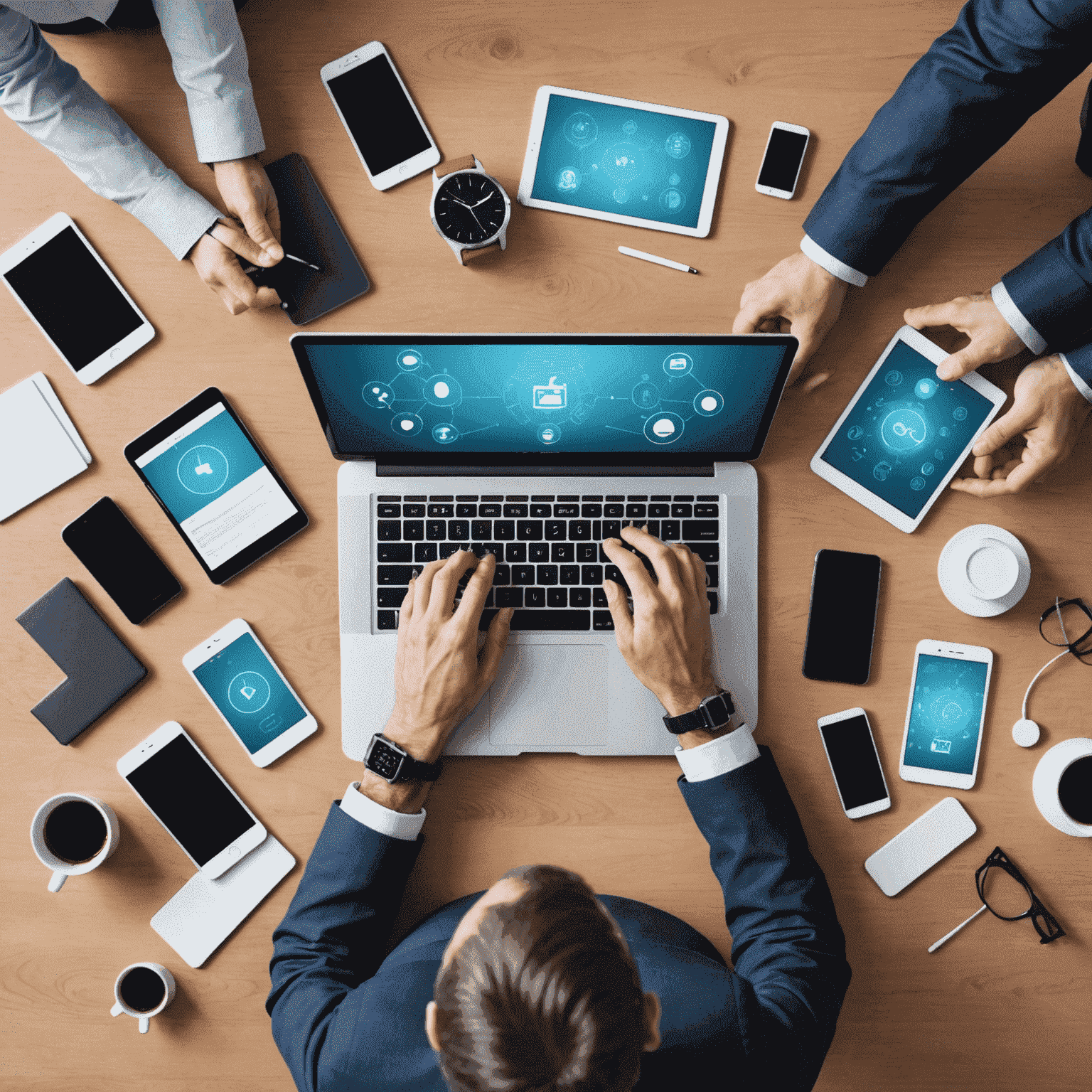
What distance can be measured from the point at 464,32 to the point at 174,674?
1032 millimetres

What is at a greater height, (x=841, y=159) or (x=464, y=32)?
(x=464, y=32)

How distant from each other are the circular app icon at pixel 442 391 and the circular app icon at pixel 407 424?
35 millimetres

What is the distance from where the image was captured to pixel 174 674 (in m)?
1.22

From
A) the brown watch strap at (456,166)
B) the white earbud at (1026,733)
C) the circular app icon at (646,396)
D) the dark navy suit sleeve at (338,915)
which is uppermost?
the brown watch strap at (456,166)

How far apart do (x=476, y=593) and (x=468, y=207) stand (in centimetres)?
53

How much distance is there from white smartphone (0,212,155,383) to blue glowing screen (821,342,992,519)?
3.45 feet

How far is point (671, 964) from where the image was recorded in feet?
3.39

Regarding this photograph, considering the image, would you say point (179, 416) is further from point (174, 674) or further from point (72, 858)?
point (72, 858)

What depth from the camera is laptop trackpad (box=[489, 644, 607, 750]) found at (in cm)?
117

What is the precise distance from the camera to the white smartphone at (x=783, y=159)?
3.96ft

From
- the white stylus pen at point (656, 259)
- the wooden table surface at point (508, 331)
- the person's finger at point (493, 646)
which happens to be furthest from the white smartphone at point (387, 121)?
the person's finger at point (493, 646)

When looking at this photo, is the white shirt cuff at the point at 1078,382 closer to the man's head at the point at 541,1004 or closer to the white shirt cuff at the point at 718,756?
the white shirt cuff at the point at 718,756

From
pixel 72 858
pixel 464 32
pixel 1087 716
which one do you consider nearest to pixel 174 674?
pixel 72 858

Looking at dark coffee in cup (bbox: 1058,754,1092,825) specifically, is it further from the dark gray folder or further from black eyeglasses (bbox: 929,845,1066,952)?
the dark gray folder
